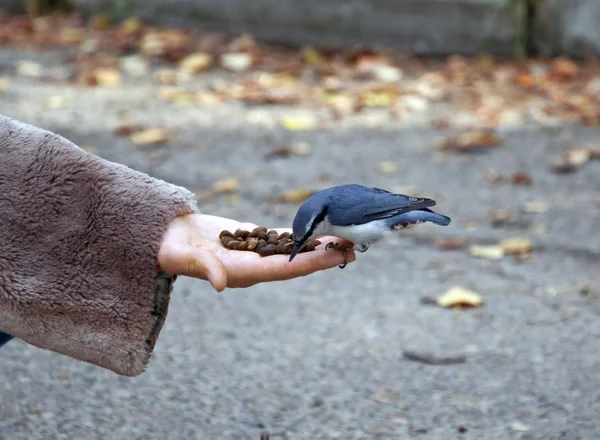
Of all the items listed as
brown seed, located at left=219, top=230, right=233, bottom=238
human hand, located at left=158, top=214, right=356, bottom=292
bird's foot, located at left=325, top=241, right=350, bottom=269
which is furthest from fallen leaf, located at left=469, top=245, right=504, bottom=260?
brown seed, located at left=219, top=230, right=233, bottom=238

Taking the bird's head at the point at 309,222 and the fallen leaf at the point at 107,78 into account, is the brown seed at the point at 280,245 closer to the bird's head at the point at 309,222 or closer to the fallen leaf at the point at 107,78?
the bird's head at the point at 309,222

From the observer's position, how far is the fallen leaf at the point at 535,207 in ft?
15.7

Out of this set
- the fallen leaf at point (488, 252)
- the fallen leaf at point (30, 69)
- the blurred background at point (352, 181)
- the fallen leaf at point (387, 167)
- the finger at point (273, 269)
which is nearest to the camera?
the finger at point (273, 269)

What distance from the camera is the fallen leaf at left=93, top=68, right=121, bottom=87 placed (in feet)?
21.7

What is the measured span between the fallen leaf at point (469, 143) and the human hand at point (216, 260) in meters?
3.23

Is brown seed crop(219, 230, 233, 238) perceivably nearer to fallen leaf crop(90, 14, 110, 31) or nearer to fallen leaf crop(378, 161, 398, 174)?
fallen leaf crop(378, 161, 398, 174)

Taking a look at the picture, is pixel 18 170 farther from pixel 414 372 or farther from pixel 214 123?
pixel 214 123

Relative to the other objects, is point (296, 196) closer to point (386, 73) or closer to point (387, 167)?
point (387, 167)

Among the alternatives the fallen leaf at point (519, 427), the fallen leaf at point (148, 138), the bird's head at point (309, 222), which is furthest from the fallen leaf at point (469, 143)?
the bird's head at point (309, 222)

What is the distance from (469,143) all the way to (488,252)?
141 cm

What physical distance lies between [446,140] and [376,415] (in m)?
2.92

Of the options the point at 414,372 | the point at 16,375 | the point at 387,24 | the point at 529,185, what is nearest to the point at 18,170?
the point at 16,375

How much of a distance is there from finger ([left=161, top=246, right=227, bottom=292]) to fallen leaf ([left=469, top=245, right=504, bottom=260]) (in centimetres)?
230

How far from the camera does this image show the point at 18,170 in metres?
2.35
